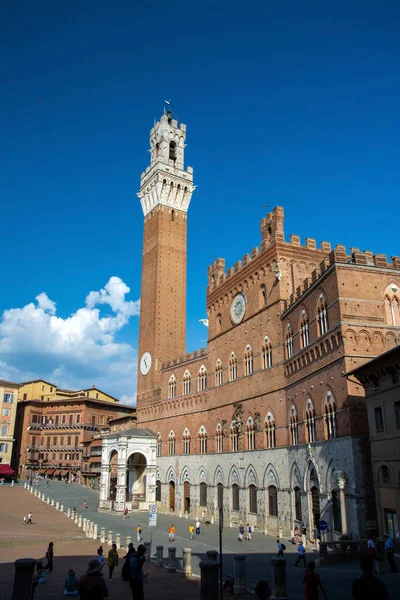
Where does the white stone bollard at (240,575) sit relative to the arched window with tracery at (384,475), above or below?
below

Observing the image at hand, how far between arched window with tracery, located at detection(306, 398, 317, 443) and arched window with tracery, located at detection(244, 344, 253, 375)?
954cm

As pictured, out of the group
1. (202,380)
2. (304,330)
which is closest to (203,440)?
(202,380)

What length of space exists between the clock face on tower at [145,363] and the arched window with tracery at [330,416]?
32492 millimetres

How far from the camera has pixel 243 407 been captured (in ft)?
125

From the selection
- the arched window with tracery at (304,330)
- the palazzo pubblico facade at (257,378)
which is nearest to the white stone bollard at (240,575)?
the palazzo pubblico facade at (257,378)

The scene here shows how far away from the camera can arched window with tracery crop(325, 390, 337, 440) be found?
977 inches

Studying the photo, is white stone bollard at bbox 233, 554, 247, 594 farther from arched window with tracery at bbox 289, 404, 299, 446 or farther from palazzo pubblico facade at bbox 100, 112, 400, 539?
arched window with tracery at bbox 289, 404, 299, 446

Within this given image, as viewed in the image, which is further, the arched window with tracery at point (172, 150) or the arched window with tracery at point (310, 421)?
the arched window with tracery at point (172, 150)

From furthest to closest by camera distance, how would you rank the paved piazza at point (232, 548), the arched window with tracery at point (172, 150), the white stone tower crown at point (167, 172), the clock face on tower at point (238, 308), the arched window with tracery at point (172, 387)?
1. the arched window with tracery at point (172, 150)
2. the white stone tower crown at point (167, 172)
3. the arched window with tracery at point (172, 387)
4. the clock face on tower at point (238, 308)
5. the paved piazza at point (232, 548)

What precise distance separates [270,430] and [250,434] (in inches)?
118

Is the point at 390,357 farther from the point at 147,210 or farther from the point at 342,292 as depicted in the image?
the point at 147,210

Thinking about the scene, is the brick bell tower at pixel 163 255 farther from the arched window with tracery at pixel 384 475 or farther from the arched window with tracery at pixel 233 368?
the arched window with tracery at pixel 384 475

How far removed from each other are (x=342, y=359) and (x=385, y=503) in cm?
641

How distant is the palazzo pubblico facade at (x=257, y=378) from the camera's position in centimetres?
2444
